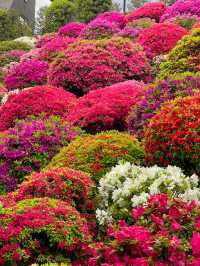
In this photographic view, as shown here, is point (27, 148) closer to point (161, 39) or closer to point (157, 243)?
point (157, 243)

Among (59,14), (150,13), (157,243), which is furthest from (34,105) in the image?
(59,14)

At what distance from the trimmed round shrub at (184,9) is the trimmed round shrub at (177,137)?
16656mm

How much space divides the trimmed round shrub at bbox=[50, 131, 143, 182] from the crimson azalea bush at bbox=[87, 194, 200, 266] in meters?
2.50

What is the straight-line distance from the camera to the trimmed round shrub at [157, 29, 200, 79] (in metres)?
11.9

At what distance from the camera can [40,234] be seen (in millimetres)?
5605

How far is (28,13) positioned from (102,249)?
183 feet

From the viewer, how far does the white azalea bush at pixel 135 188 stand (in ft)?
21.4

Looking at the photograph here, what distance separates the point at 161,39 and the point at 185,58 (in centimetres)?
546

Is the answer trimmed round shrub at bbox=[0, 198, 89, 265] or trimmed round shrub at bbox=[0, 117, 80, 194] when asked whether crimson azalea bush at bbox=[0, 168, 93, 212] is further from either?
trimmed round shrub at bbox=[0, 117, 80, 194]

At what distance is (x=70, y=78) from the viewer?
14.1 m

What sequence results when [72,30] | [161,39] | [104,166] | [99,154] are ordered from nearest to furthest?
1. [104,166]
2. [99,154]
3. [161,39]
4. [72,30]

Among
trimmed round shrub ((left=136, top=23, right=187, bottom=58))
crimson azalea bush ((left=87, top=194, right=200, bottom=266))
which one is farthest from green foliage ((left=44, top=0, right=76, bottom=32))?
crimson azalea bush ((left=87, top=194, right=200, bottom=266))

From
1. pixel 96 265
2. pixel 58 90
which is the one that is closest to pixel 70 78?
pixel 58 90

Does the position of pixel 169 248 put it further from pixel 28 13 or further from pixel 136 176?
pixel 28 13
